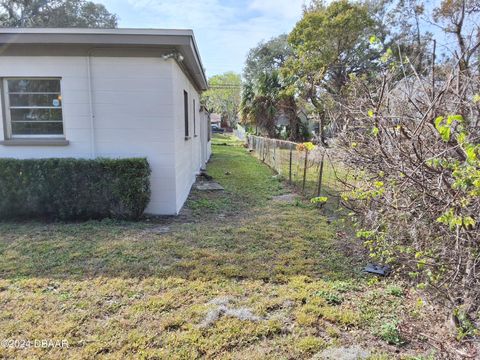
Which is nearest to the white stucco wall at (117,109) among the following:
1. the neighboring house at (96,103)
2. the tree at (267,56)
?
the neighboring house at (96,103)

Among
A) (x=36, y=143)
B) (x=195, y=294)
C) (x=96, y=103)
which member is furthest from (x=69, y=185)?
(x=195, y=294)

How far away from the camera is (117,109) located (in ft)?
18.1

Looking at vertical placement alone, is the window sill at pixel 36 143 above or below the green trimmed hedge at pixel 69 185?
above

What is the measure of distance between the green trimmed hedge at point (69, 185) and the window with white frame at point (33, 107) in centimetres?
80

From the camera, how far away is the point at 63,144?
→ 18.3 feet

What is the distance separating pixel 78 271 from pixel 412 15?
83.6 feet

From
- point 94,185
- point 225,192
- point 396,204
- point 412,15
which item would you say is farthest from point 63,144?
point 412,15

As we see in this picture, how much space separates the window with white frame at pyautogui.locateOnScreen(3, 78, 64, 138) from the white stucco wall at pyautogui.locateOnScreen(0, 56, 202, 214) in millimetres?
188

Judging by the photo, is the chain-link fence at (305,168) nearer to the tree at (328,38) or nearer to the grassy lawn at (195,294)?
the grassy lawn at (195,294)

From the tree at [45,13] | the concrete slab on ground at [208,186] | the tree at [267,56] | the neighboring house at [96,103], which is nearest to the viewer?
the neighboring house at [96,103]

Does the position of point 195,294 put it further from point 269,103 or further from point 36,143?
point 269,103

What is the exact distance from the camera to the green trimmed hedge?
5.16 m

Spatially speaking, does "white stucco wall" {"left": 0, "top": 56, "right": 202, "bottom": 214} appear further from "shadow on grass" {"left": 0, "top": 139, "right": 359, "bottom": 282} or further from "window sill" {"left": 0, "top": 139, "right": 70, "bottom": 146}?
"shadow on grass" {"left": 0, "top": 139, "right": 359, "bottom": 282}

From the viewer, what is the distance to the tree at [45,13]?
77.0 ft
